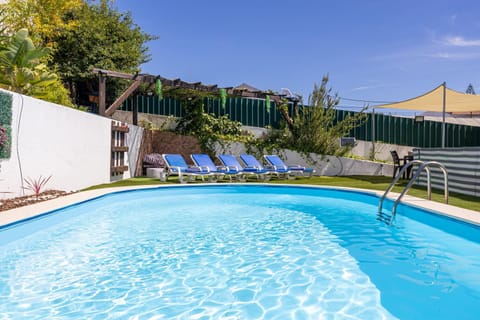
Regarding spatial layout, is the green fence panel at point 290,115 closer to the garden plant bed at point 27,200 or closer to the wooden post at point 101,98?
the wooden post at point 101,98

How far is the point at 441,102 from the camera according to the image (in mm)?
14336

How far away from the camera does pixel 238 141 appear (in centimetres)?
1497

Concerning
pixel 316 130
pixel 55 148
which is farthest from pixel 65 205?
pixel 316 130

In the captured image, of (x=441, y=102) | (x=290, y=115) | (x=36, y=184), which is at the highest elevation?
(x=441, y=102)

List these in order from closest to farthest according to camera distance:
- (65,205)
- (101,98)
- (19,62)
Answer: (65,205) → (19,62) → (101,98)

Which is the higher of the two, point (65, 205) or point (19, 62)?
point (19, 62)

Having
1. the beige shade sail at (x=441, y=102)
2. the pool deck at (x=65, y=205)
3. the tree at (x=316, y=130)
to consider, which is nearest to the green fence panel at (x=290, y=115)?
the tree at (x=316, y=130)

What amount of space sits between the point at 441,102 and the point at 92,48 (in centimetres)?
1548

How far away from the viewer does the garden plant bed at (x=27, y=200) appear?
5.79 metres

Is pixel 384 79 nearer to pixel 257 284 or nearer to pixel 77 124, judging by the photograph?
pixel 77 124

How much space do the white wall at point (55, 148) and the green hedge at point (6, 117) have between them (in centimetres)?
13

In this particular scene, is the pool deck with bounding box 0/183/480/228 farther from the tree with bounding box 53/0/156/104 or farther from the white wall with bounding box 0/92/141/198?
the tree with bounding box 53/0/156/104

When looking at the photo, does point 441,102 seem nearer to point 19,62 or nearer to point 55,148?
point 55,148

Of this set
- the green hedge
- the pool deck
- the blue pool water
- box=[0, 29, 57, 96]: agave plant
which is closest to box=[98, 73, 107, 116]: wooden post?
box=[0, 29, 57, 96]: agave plant
